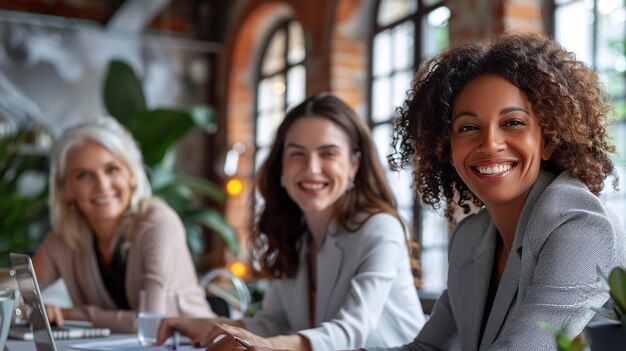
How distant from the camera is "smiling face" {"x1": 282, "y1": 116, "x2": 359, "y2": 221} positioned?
7.50 ft

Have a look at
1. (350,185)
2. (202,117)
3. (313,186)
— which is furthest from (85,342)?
(202,117)

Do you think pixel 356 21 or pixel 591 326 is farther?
pixel 356 21

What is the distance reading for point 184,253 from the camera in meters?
2.92

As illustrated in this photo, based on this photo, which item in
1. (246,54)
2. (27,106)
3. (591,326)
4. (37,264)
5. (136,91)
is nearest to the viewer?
(591,326)

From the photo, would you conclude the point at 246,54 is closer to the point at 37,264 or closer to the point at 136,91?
the point at 136,91

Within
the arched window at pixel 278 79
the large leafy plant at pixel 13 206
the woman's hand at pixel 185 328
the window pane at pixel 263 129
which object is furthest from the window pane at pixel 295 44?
the woman's hand at pixel 185 328

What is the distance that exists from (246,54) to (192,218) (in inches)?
95.9

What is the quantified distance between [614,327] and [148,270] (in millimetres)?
2091

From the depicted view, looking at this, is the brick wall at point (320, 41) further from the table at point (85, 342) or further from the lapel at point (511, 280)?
the lapel at point (511, 280)

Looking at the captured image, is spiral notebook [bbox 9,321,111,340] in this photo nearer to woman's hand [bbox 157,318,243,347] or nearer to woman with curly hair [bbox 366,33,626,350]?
woman's hand [bbox 157,318,243,347]

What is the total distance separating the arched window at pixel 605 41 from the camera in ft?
12.8

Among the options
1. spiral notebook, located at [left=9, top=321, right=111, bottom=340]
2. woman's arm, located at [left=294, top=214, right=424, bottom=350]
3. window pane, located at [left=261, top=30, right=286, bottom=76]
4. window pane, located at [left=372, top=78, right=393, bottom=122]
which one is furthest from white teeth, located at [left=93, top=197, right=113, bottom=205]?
window pane, located at [left=261, top=30, right=286, bottom=76]

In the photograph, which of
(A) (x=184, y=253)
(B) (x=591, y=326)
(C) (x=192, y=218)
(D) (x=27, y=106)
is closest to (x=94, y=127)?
(A) (x=184, y=253)

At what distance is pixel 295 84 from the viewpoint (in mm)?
7168
